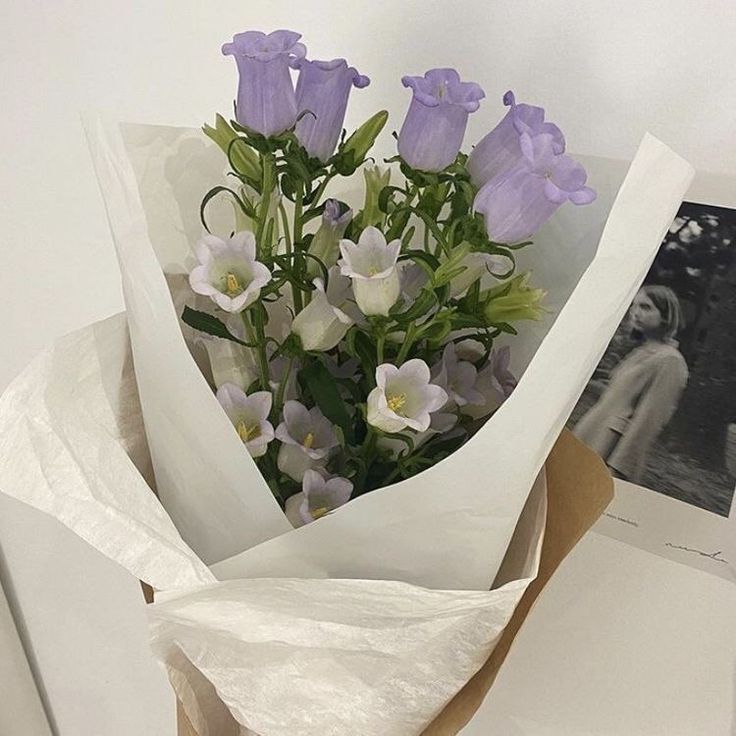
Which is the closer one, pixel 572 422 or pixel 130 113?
pixel 572 422

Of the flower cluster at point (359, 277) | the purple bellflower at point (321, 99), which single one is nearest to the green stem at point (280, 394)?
the flower cluster at point (359, 277)

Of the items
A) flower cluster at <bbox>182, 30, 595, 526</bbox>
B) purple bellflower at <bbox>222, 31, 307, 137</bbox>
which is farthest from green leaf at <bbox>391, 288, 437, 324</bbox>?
purple bellflower at <bbox>222, 31, 307, 137</bbox>

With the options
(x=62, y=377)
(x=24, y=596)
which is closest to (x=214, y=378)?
(x=62, y=377)

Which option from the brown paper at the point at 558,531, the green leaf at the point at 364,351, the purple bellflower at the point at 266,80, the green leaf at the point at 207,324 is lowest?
the brown paper at the point at 558,531

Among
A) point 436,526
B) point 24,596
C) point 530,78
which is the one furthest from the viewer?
point 24,596

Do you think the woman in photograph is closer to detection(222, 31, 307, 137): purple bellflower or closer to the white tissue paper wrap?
the white tissue paper wrap

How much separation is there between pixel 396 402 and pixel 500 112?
25 centimetres

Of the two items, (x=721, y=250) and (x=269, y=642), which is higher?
(x=721, y=250)

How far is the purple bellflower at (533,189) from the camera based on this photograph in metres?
0.41

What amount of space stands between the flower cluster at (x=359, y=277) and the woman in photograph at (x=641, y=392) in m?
0.09

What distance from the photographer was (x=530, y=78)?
1.88ft

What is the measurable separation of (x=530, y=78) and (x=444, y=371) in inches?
8.4

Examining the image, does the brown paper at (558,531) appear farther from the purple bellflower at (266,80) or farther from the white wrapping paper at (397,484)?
the purple bellflower at (266,80)

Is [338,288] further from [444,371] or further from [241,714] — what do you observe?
[241,714]
